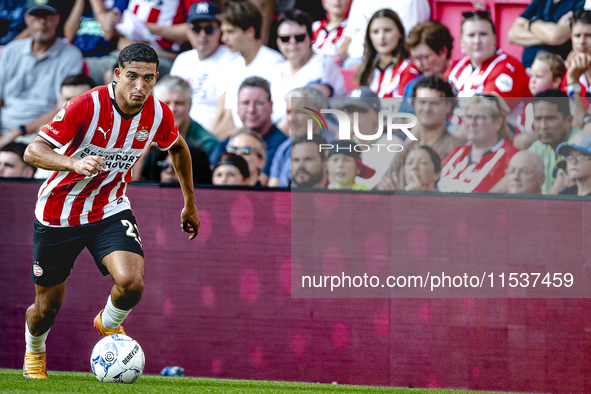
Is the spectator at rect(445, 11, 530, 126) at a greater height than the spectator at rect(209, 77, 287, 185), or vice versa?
the spectator at rect(445, 11, 530, 126)

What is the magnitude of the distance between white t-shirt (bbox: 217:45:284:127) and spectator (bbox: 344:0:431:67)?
2.22 feet

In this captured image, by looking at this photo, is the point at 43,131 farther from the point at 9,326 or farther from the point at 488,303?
the point at 488,303

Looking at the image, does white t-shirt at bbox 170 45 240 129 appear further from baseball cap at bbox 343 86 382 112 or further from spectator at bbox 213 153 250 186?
baseball cap at bbox 343 86 382 112

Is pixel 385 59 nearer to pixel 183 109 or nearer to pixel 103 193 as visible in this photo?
pixel 183 109

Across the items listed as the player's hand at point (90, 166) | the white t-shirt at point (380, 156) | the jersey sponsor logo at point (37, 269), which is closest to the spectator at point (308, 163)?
the white t-shirt at point (380, 156)

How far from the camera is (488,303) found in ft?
20.6

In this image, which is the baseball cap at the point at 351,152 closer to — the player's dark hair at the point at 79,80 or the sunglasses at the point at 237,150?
the sunglasses at the point at 237,150

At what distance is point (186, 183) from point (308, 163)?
5.43ft

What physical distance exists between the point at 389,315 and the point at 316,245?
34.7 inches

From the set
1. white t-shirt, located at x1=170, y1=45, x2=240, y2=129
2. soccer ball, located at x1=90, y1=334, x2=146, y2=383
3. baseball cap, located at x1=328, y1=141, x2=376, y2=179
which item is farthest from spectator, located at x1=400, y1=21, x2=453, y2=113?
soccer ball, located at x1=90, y1=334, x2=146, y2=383

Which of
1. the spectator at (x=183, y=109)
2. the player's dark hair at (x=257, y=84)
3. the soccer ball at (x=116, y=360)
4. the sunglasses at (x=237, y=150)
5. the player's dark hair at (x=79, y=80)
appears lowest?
the soccer ball at (x=116, y=360)

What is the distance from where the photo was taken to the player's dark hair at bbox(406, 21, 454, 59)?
6523mm

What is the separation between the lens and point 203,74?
703 centimetres

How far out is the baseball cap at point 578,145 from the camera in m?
6.11
